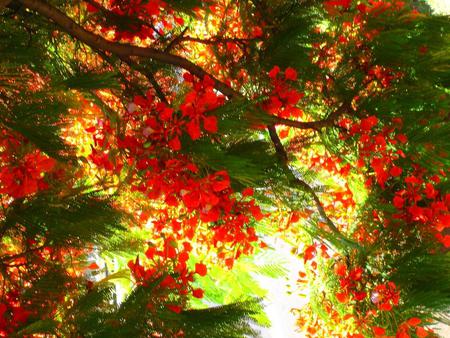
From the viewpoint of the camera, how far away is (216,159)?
70 cm

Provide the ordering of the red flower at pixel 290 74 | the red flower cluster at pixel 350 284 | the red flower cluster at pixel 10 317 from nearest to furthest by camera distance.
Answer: the red flower cluster at pixel 10 317, the red flower at pixel 290 74, the red flower cluster at pixel 350 284

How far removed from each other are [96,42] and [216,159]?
0.33 m

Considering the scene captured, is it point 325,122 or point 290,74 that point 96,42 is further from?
point 325,122

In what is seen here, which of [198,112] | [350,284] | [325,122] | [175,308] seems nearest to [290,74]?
[325,122]

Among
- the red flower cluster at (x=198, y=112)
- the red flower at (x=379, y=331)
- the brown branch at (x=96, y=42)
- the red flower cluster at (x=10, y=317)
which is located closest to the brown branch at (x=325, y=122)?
the brown branch at (x=96, y=42)

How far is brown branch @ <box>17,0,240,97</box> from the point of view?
720 mm

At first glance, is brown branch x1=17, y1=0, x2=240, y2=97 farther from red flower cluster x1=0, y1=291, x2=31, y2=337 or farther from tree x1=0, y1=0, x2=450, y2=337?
red flower cluster x1=0, y1=291, x2=31, y2=337

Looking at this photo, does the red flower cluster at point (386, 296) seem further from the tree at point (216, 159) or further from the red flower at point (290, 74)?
the red flower at point (290, 74)

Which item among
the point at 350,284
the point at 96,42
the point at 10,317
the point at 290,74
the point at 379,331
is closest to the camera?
the point at 10,317

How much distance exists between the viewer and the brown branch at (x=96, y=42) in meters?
0.72

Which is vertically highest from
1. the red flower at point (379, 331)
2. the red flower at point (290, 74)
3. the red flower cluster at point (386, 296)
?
the red flower at point (290, 74)

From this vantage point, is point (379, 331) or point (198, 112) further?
point (379, 331)

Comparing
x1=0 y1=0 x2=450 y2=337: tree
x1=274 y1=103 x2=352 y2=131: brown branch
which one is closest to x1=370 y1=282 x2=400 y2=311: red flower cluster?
x1=0 y1=0 x2=450 y2=337: tree

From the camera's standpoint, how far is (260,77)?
1.05 metres
